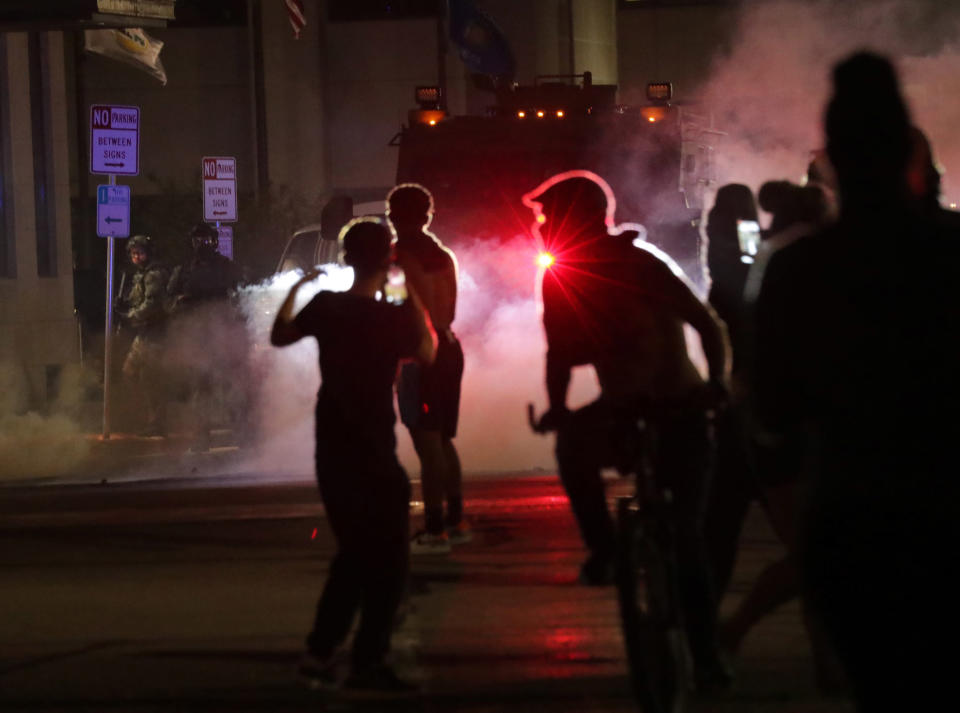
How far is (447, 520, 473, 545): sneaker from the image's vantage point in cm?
844

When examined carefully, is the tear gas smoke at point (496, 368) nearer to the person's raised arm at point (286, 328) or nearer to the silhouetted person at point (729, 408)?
the silhouetted person at point (729, 408)

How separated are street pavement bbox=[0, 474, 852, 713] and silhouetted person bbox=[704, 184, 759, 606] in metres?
0.51

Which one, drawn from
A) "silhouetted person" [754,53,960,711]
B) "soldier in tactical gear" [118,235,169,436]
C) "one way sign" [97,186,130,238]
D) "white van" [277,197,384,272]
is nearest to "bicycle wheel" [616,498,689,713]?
"silhouetted person" [754,53,960,711]

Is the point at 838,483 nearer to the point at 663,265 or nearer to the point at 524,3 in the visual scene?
the point at 663,265

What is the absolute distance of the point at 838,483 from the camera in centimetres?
292

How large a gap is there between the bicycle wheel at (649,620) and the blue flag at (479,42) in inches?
445

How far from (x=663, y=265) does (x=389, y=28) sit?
3430 centimetres

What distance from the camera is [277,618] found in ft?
22.6

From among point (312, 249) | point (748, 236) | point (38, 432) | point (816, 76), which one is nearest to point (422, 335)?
point (748, 236)

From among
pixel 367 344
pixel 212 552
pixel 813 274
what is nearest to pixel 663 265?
pixel 367 344

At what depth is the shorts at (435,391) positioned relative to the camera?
7.91 meters

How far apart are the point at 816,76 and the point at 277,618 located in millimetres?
13775

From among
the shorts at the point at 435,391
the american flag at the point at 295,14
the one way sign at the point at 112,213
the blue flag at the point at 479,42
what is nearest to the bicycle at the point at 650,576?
the shorts at the point at 435,391

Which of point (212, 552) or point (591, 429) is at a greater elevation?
point (591, 429)
